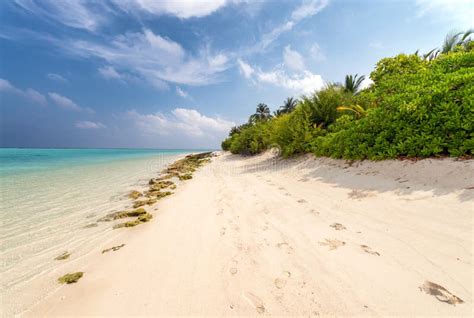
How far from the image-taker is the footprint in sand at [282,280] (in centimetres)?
204

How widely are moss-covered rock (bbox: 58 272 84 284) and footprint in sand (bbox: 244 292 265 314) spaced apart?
2.19 meters

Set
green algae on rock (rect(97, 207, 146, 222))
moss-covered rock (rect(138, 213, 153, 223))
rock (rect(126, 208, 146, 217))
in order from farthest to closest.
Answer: rock (rect(126, 208, 146, 217)) < green algae on rock (rect(97, 207, 146, 222)) < moss-covered rock (rect(138, 213, 153, 223))

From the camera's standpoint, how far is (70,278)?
254 cm

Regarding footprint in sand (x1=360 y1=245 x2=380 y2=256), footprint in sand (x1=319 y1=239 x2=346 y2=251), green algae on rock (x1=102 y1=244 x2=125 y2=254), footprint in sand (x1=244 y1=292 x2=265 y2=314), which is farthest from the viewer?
green algae on rock (x1=102 y1=244 x2=125 y2=254)

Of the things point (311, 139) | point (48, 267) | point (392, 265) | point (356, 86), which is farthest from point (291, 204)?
point (356, 86)

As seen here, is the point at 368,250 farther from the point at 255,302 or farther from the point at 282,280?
the point at 255,302

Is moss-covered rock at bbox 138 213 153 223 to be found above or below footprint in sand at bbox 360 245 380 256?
below

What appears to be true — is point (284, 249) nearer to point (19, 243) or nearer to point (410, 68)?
point (19, 243)

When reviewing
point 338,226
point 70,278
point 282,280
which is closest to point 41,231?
point 70,278

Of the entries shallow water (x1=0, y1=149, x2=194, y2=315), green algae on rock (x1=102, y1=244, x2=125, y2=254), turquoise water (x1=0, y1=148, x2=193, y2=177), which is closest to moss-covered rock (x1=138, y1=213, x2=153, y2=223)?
shallow water (x1=0, y1=149, x2=194, y2=315)

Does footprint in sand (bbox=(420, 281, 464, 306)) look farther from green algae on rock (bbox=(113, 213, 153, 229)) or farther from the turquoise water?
the turquoise water

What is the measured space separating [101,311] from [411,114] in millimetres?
7047

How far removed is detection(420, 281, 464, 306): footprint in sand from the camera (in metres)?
1.65

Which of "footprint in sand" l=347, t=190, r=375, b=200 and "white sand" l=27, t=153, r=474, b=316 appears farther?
"footprint in sand" l=347, t=190, r=375, b=200
